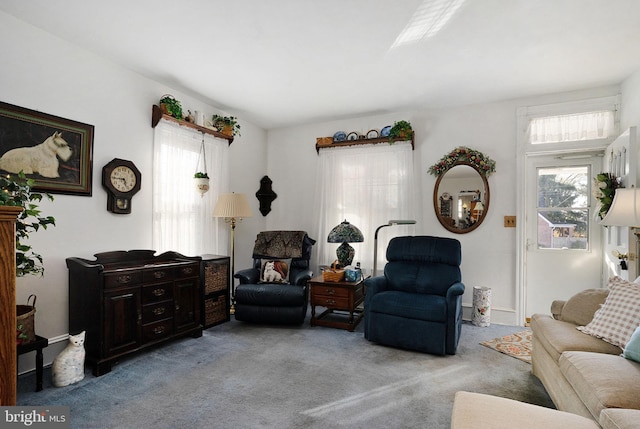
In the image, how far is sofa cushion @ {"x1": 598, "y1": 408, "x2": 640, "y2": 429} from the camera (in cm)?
121

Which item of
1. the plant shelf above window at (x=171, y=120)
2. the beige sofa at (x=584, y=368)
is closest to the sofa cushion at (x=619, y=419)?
the beige sofa at (x=584, y=368)

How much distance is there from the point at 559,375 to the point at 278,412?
1685 mm

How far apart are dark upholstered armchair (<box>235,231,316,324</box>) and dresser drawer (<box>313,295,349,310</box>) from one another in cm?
17

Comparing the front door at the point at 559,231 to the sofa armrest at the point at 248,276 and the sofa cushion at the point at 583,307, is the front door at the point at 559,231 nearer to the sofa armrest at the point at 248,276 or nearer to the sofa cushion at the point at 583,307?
the sofa cushion at the point at 583,307

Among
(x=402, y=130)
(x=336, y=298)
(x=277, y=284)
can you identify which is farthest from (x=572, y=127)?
(x=277, y=284)

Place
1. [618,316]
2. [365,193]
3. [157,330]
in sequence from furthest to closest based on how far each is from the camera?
1. [365,193]
2. [157,330]
3. [618,316]

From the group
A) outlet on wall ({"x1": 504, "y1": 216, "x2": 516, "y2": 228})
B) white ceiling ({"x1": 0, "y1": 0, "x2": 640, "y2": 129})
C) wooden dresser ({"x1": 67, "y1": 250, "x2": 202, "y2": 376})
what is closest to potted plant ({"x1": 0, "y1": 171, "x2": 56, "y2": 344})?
wooden dresser ({"x1": 67, "y1": 250, "x2": 202, "y2": 376})

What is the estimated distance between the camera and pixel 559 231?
3.79m

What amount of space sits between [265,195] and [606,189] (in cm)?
406

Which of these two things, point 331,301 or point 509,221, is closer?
point 331,301

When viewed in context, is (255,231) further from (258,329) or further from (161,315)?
(161,315)

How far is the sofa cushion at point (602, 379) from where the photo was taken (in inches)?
55.8

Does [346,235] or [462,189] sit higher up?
[462,189]

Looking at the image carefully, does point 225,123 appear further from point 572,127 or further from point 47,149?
point 572,127
